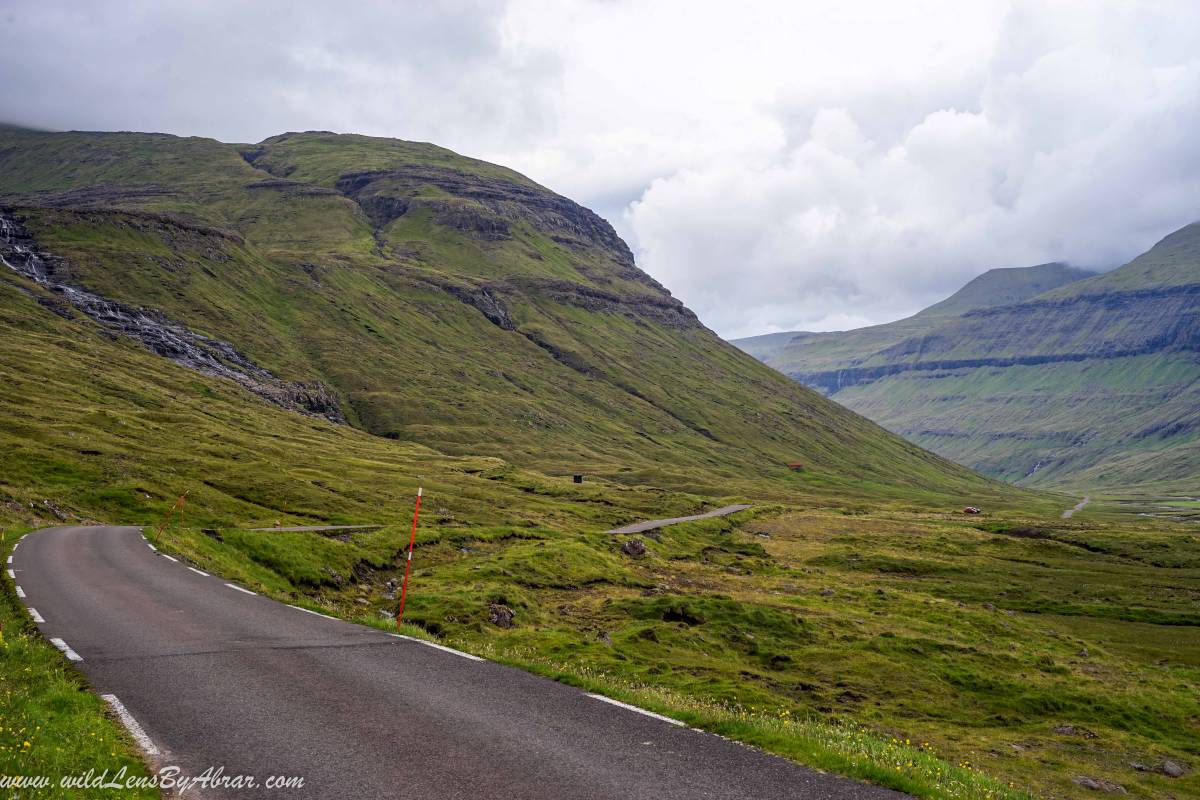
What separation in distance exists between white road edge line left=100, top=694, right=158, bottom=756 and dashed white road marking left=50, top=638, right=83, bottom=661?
3541 mm

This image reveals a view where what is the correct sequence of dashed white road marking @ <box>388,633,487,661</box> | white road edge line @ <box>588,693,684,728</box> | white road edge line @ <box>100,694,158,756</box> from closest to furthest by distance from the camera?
white road edge line @ <box>100,694,158,756</box> < white road edge line @ <box>588,693,684,728</box> < dashed white road marking @ <box>388,633,487,661</box>

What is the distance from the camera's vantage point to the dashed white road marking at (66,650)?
58.4ft

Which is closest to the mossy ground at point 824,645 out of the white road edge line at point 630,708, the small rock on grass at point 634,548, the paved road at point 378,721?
the white road edge line at point 630,708

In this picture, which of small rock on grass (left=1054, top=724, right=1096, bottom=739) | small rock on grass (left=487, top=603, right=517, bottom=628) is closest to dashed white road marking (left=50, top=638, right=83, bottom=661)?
small rock on grass (left=487, top=603, right=517, bottom=628)

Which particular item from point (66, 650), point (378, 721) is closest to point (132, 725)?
point (378, 721)

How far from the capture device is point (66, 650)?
18.3 metres

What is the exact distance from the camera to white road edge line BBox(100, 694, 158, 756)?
12672mm

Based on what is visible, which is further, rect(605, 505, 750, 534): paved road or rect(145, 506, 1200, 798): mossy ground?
rect(605, 505, 750, 534): paved road

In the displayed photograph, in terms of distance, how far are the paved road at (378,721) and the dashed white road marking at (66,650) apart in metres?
0.16

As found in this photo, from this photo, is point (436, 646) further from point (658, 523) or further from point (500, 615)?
point (658, 523)

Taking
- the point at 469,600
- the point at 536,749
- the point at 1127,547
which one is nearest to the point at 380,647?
the point at 536,749

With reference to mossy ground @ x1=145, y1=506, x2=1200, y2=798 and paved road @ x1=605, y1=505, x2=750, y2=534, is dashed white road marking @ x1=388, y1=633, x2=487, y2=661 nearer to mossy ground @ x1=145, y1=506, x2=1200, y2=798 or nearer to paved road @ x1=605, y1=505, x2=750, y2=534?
mossy ground @ x1=145, y1=506, x2=1200, y2=798

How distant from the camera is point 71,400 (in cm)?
11488

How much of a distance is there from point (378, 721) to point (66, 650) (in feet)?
32.3
